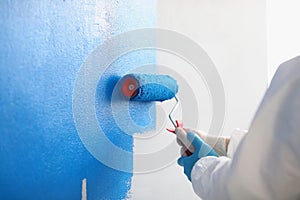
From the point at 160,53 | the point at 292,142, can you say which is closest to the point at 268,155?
the point at 292,142

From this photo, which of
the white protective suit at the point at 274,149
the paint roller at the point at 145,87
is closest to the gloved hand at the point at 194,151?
the paint roller at the point at 145,87

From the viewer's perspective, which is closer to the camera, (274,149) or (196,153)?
(274,149)

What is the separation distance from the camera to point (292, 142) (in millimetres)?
521

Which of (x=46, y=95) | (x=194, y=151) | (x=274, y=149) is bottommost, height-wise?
(x=194, y=151)

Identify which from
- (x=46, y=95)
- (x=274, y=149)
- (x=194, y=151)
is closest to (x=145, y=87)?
(x=194, y=151)

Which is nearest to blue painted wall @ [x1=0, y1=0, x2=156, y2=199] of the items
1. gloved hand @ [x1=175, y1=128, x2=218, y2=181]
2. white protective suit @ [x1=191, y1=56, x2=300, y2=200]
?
gloved hand @ [x1=175, y1=128, x2=218, y2=181]

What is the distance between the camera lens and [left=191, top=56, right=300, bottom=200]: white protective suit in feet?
1.73

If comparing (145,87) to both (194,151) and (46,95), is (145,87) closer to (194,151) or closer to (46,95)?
(194,151)

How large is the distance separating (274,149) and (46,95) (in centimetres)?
44

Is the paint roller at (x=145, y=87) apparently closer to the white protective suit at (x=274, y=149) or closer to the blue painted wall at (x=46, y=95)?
the blue painted wall at (x=46, y=95)

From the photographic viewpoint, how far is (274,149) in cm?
54

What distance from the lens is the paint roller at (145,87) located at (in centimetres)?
91

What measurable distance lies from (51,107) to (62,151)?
0.35ft

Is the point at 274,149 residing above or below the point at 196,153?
above
